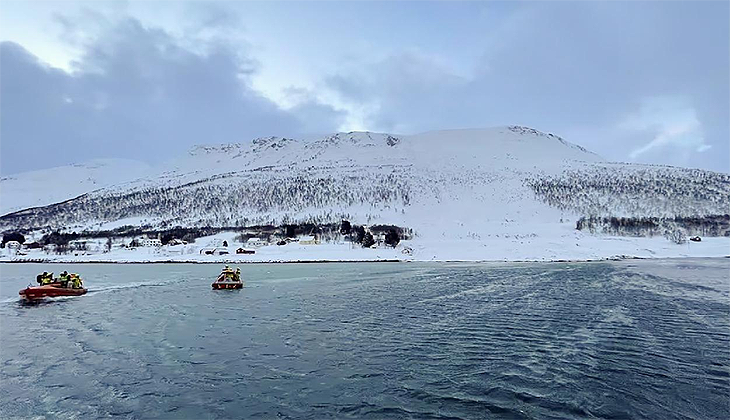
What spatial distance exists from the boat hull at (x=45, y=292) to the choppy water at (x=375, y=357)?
4.40ft

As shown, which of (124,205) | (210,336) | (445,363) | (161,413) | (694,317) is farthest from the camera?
(124,205)

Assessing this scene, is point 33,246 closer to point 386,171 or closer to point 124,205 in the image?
point 124,205

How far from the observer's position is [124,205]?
16000cm

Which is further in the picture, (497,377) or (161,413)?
(497,377)

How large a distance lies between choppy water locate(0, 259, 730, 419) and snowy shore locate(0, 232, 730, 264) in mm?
36662

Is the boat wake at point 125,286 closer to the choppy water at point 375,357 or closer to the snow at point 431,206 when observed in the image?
the choppy water at point 375,357

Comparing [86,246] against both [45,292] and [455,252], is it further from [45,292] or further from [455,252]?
[45,292]

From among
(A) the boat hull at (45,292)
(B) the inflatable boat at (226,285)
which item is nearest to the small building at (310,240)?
(B) the inflatable boat at (226,285)

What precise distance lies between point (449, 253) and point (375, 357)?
5460 centimetres

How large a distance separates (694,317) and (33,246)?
4194 inches

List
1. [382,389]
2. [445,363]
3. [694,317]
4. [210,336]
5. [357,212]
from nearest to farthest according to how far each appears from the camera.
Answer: [382,389], [445,363], [210,336], [694,317], [357,212]

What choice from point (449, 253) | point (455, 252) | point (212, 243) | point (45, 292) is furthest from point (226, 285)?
point (212, 243)

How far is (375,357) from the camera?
1425 centimetres

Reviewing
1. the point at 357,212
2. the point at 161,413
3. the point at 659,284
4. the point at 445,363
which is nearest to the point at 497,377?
the point at 445,363
